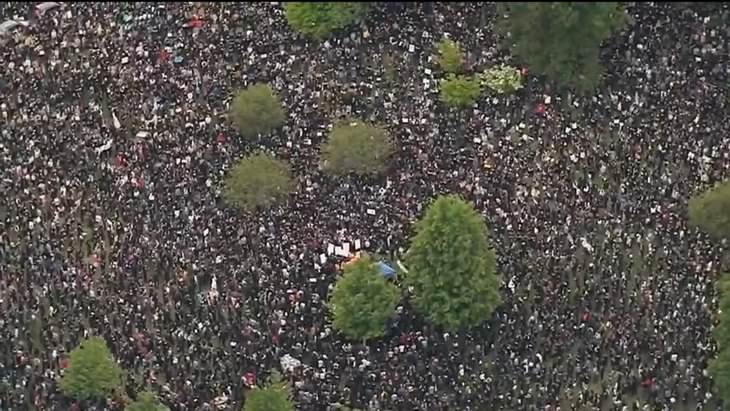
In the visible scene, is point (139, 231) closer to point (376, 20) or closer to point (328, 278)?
point (328, 278)

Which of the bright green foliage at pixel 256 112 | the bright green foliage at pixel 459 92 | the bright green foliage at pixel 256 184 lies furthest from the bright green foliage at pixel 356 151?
the bright green foliage at pixel 459 92

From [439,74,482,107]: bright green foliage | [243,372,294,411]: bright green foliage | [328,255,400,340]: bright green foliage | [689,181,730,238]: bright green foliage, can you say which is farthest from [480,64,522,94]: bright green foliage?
[243,372,294,411]: bright green foliage

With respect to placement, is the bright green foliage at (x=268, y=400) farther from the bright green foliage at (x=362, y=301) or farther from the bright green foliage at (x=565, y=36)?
the bright green foliage at (x=565, y=36)

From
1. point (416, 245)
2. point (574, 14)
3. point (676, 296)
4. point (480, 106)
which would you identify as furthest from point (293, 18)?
point (676, 296)

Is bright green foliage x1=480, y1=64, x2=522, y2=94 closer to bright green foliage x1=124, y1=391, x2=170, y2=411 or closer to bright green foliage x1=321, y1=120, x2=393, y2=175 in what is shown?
bright green foliage x1=321, y1=120, x2=393, y2=175

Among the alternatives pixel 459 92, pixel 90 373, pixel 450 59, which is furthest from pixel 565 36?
pixel 90 373

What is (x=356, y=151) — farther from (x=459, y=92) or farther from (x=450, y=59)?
(x=450, y=59)
